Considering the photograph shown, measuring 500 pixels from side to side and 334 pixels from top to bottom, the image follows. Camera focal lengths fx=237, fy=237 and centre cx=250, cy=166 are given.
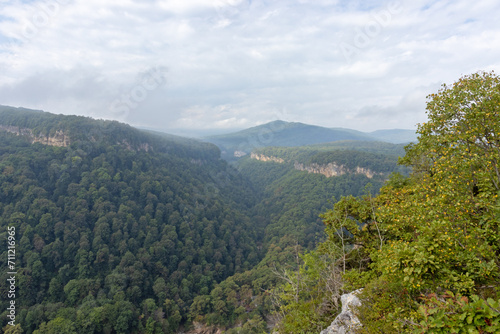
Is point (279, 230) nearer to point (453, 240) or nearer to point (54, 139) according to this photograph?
point (453, 240)

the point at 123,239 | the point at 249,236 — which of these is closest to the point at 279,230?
the point at 249,236

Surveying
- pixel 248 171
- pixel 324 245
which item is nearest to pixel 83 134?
pixel 324 245

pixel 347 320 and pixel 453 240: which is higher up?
pixel 453 240

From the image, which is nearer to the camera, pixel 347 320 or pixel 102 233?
pixel 347 320

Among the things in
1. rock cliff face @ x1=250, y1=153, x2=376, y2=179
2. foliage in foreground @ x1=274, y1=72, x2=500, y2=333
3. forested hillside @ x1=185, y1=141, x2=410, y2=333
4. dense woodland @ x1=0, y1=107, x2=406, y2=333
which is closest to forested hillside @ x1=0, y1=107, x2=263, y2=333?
dense woodland @ x1=0, y1=107, x2=406, y2=333

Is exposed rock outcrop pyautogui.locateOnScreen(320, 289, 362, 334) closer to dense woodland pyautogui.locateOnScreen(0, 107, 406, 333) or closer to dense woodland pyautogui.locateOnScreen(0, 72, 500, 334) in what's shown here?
dense woodland pyautogui.locateOnScreen(0, 72, 500, 334)

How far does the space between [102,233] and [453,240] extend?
61.2 metres

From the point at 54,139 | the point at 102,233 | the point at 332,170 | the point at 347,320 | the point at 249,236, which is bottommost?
the point at 249,236

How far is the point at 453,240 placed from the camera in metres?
6.42

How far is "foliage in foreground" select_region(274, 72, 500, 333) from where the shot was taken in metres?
4.96

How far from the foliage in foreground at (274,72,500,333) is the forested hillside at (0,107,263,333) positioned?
149 feet

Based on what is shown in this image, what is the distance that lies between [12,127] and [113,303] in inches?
3226

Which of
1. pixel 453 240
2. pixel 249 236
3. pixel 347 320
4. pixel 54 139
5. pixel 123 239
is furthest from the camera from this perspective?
pixel 249 236

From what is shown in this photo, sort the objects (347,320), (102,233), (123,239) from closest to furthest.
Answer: (347,320) → (102,233) → (123,239)
